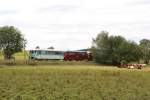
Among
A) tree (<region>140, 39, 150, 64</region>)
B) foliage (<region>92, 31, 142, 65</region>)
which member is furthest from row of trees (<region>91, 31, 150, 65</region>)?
tree (<region>140, 39, 150, 64</region>)

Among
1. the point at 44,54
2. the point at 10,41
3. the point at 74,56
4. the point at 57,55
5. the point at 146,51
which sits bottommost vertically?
the point at 74,56

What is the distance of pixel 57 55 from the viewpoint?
99.0 metres

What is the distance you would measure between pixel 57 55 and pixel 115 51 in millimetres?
13858

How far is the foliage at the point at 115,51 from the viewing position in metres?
102

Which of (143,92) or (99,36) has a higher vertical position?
(99,36)

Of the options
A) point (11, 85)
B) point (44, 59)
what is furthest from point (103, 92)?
point (44, 59)

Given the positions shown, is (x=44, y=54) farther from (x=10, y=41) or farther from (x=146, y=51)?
(x=146, y=51)

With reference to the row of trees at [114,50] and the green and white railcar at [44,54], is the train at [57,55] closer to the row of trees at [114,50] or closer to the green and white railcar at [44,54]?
the green and white railcar at [44,54]

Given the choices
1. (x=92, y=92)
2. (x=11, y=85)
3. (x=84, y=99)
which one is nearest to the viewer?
(x=84, y=99)

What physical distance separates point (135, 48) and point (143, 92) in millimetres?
68292

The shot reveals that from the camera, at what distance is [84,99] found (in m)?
32.1

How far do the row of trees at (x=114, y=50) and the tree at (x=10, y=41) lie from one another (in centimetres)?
1850

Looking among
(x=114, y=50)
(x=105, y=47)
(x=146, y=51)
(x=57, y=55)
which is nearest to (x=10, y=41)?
(x=57, y=55)

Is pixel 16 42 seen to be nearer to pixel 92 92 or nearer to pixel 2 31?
pixel 2 31
